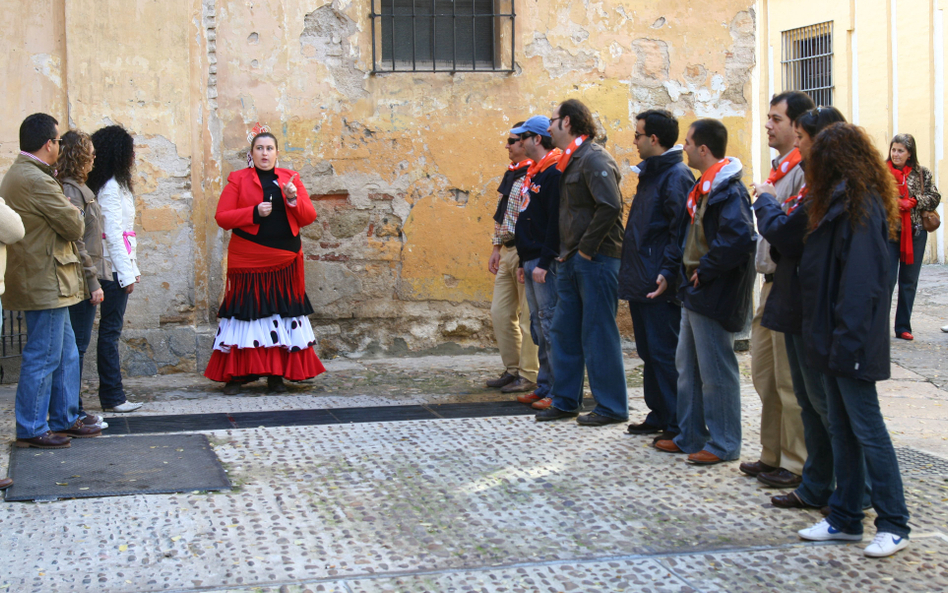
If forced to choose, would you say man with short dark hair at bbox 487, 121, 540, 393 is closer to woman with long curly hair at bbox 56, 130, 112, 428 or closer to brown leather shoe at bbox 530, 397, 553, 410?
brown leather shoe at bbox 530, 397, 553, 410

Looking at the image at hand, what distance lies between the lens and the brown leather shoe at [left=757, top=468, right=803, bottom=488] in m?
4.08

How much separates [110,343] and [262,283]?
3.61 ft

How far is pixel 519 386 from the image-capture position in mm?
6383

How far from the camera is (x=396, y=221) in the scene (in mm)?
7531

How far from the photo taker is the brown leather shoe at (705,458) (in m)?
4.44

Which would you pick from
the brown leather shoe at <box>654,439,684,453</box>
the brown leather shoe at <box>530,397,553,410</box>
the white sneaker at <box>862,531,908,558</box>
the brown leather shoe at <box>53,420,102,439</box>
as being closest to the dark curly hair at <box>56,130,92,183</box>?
the brown leather shoe at <box>53,420,102,439</box>

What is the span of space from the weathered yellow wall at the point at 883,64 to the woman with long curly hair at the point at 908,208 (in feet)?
31.5

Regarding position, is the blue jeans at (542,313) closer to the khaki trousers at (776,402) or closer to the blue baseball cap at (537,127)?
the blue baseball cap at (537,127)

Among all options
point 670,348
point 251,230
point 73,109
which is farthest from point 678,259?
point 73,109

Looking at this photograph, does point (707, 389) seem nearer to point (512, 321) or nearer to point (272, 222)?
point (512, 321)

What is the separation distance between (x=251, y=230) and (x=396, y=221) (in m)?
1.56

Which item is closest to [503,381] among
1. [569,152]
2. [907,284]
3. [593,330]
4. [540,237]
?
[540,237]

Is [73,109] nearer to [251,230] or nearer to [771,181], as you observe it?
Answer: [251,230]

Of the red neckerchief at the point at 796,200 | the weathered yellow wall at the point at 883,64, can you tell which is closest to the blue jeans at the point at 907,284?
the red neckerchief at the point at 796,200
